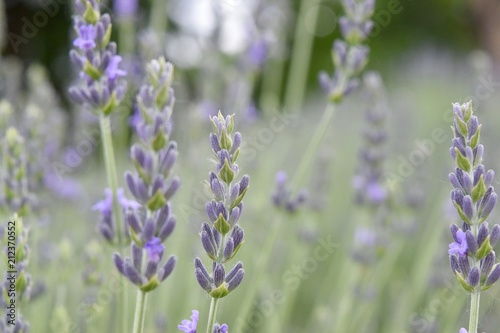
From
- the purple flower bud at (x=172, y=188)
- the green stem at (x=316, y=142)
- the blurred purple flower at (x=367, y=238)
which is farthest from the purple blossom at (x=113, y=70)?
the blurred purple flower at (x=367, y=238)

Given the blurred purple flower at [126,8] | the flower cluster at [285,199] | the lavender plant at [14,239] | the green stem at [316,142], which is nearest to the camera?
the lavender plant at [14,239]

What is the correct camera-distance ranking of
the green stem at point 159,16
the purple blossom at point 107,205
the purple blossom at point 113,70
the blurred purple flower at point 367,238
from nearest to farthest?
the purple blossom at point 113,70
the purple blossom at point 107,205
the blurred purple flower at point 367,238
the green stem at point 159,16

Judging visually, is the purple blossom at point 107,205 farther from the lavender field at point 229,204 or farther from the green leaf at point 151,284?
the green leaf at point 151,284

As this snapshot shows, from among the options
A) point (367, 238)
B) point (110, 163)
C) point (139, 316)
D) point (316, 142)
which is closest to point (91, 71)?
point (110, 163)

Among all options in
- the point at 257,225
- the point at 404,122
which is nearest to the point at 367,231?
the point at 257,225

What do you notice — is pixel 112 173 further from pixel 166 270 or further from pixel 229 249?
pixel 229 249

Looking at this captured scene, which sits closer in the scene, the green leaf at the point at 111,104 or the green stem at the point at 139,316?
the green stem at the point at 139,316

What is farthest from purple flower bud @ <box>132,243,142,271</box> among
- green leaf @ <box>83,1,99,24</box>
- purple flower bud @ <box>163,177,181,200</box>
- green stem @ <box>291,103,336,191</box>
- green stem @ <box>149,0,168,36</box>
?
green stem @ <box>149,0,168,36</box>
